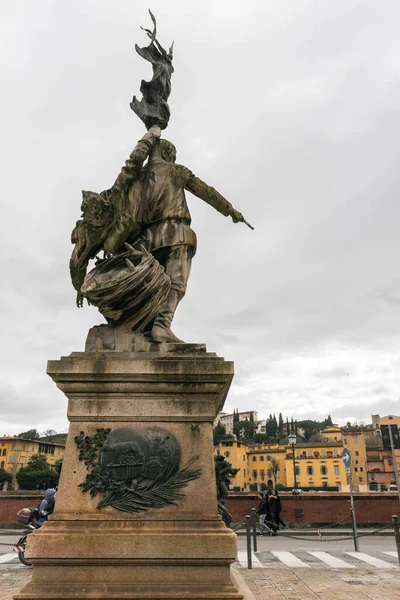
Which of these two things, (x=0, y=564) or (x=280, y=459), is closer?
(x=0, y=564)

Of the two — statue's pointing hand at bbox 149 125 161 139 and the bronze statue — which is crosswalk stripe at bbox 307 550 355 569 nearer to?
the bronze statue

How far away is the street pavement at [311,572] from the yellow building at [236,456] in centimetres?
7197

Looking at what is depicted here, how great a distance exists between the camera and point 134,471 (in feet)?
12.5

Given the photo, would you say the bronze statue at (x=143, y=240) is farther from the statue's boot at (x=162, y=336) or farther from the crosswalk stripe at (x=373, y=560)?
the crosswalk stripe at (x=373, y=560)

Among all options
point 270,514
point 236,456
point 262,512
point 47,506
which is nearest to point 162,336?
point 47,506

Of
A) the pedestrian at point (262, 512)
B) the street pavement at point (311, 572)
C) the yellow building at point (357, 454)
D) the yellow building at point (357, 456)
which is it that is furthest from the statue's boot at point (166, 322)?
the yellow building at point (357, 456)

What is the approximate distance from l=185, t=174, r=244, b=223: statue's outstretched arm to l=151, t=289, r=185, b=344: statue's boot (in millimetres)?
1335

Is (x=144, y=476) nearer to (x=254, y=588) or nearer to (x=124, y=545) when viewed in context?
(x=124, y=545)

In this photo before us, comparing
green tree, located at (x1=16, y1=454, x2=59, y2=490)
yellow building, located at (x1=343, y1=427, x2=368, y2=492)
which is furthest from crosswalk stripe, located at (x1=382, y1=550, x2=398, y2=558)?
yellow building, located at (x1=343, y1=427, x2=368, y2=492)

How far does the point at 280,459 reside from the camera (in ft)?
303

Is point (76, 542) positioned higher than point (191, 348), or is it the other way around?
point (191, 348)

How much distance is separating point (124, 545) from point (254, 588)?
3902 mm

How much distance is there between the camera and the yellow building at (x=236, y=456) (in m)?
83.8

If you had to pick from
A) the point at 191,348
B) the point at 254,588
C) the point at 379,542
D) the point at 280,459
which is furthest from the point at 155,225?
the point at 280,459
